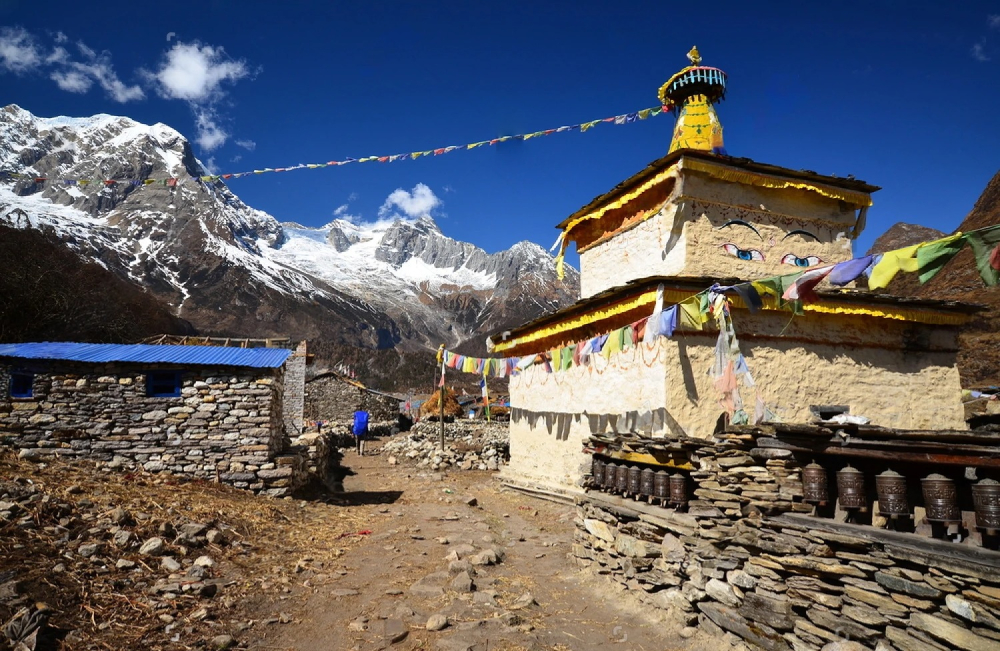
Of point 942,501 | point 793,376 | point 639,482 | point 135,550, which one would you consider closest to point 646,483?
point 639,482

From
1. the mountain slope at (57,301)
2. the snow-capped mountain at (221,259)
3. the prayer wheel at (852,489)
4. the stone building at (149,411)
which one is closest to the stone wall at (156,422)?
the stone building at (149,411)

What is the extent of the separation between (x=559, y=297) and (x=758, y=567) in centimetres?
12783

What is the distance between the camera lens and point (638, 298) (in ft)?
30.7

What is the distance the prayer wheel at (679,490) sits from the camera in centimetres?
620

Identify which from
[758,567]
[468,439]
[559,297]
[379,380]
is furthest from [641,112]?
[559,297]

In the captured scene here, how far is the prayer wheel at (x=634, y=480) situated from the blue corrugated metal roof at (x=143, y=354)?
27.3 ft

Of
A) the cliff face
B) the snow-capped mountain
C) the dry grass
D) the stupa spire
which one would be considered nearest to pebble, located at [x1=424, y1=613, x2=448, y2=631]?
the dry grass

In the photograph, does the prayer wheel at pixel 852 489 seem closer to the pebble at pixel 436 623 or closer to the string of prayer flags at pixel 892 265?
the string of prayer flags at pixel 892 265

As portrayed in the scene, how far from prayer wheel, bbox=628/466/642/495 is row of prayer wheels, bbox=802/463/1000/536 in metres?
2.33

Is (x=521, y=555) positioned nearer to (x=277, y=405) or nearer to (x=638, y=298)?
(x=638, y=298)

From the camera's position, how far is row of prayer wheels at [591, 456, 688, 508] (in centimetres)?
624

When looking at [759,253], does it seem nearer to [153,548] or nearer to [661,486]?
[661,486]

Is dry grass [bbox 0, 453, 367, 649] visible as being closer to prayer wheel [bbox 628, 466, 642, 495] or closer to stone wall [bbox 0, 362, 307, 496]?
stone wall [bbox 0, 362, 307, 496]

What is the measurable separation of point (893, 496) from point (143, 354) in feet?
44.4
